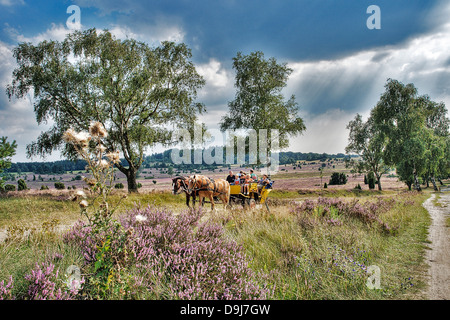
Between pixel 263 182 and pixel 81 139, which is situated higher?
pixel 81 139

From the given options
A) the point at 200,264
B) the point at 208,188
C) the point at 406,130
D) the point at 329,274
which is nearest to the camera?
the point at 200,264

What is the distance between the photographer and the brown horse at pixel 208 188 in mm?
10271

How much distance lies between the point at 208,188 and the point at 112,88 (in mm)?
12744

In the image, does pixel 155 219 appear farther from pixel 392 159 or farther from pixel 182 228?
pixel 392 159

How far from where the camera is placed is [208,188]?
10680 millimetres

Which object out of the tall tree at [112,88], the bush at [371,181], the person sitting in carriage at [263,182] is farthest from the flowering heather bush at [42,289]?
the bush at [371,181]

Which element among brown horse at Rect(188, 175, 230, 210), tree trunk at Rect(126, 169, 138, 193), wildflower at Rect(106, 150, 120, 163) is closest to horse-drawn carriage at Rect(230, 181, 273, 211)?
brown horse at Rect(188, 175, 230, 210)

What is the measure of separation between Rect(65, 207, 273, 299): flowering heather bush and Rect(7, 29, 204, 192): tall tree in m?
15.2

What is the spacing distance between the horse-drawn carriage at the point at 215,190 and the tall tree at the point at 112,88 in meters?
9.59

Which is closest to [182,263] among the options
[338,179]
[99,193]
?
[99,193]

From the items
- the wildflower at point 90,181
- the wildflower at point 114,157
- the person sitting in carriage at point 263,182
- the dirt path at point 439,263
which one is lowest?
the dirt path at point 439,263

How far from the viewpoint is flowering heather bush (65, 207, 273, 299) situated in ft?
9.97

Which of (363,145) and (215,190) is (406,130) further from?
(215,190)

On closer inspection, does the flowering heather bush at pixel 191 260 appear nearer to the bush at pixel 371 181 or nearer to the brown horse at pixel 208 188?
the brown horse at pixel 208 188
